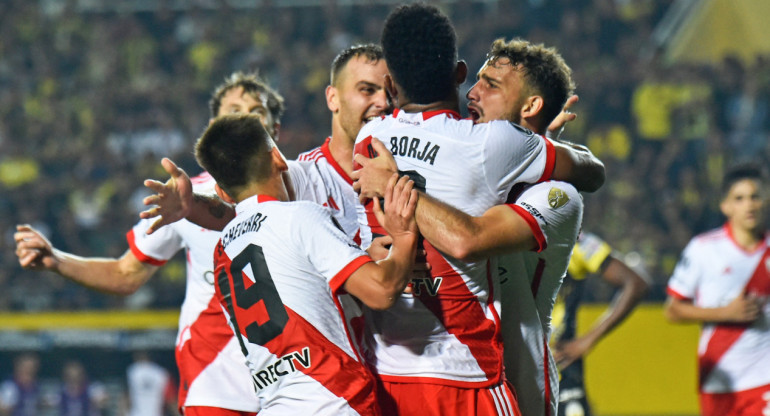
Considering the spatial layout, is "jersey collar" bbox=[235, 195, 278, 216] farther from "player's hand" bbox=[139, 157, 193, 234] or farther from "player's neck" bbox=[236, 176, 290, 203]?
"player's hand" bbox=[139, 157, 193, 234]

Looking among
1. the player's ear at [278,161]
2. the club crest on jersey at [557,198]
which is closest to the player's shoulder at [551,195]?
the club crest on jersey at [557,198]

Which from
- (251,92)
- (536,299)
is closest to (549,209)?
(536,299)

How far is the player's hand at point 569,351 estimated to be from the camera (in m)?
6.28

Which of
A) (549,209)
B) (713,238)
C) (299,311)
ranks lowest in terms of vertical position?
(713,238)

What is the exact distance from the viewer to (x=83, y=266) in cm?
511

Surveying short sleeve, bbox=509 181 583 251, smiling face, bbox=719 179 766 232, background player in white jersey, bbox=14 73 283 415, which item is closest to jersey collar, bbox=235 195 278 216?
short sleeve, bbox=509 181 583 251

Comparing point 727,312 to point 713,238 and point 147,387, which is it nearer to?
point 713,238

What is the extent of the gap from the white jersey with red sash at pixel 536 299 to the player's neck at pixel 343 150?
116 centimetres

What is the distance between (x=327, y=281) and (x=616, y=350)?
7.68m

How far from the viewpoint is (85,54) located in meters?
18.7

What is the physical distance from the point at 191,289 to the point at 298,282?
6.07ft

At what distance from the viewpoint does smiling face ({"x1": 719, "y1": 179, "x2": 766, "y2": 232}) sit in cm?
734

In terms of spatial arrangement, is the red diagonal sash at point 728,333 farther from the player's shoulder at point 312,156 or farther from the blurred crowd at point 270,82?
the player's shoulder at point 312,156

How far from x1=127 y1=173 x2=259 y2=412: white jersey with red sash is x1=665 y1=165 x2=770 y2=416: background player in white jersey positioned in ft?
13.6
